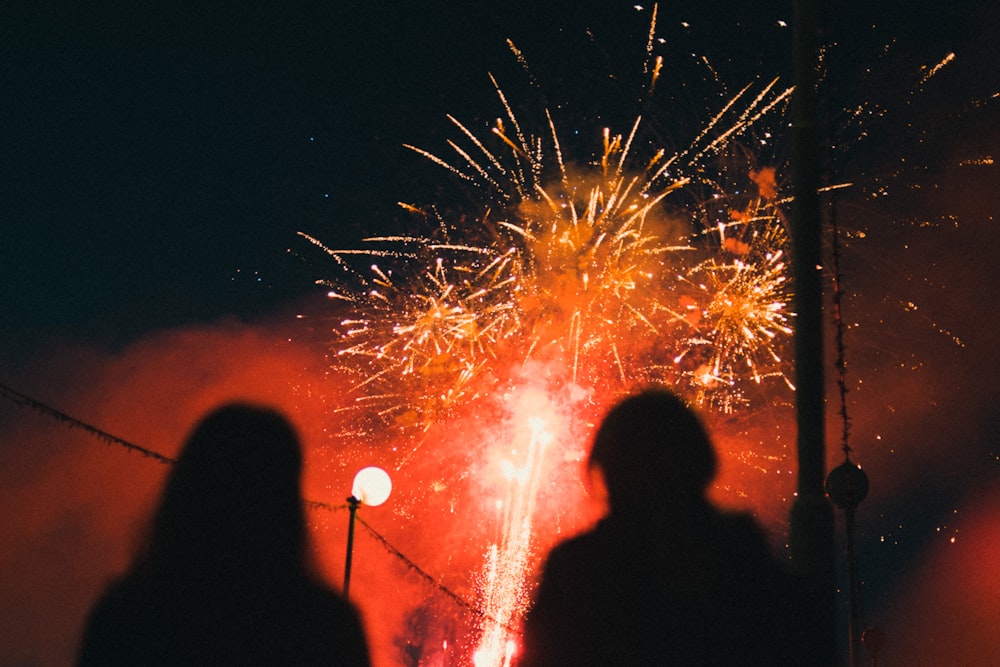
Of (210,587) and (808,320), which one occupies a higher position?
(808,320)

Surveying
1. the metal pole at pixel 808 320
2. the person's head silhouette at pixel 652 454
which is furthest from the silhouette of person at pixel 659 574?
the metal pole at pixel 808 320

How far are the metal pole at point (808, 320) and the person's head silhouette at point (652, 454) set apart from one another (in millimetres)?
1426

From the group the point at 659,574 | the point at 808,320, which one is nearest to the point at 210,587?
the point at 659,574

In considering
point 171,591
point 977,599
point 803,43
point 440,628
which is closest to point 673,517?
point 171,591

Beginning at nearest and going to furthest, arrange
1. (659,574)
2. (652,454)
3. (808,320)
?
(659,574) → (652,454) → (808,320)

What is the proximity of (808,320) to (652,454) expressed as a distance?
5.84ft

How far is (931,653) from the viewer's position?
57.9ft

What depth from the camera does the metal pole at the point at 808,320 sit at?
375 centimetres

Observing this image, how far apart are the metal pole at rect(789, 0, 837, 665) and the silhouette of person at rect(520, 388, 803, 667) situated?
53.3 inches

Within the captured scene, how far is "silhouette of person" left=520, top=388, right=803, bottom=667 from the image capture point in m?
2.28

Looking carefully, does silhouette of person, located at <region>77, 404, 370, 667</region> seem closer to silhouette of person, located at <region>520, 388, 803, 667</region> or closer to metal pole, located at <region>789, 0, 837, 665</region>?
silhouette of person, located at <region>520, 388, 803, 667</region>

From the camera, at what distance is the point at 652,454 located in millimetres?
2461

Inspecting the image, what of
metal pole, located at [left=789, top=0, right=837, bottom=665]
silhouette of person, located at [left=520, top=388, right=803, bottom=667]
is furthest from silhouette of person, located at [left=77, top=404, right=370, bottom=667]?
metal pole, located at [left=789, top=0, right=837, bottom=665]

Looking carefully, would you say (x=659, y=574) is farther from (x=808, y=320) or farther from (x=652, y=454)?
(x=808, y=320)
